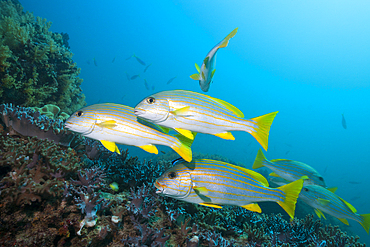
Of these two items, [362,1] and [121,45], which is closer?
[362,1]

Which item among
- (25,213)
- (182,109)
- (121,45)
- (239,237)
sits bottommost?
(239,237)

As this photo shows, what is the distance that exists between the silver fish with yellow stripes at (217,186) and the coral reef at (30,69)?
6.26 m

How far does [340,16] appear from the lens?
407 ft

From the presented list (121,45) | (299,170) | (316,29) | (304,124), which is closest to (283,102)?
(304,124)

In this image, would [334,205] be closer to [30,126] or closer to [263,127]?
[263,127]

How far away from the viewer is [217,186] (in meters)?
1.98

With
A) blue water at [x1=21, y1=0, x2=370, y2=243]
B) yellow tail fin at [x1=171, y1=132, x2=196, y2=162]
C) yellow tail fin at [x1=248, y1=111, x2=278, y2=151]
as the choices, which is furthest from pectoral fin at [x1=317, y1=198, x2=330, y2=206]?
blue water at [x1=21, y1=0, x2=370, y2=243]

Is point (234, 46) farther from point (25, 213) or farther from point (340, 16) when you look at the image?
point (25, 213)

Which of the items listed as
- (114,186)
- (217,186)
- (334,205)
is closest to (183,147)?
(217,186)

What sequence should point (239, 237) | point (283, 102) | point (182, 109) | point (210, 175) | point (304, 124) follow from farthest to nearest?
1. point (283, 102)
2. point (304, 124)
3. point (239, 237)
4. point (210, 175)
5. point (182, 109)

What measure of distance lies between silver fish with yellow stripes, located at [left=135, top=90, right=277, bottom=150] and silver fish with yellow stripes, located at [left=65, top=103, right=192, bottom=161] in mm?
237

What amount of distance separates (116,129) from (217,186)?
1.46m

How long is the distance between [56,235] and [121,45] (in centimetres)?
14707

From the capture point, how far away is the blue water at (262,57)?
10750 cm
